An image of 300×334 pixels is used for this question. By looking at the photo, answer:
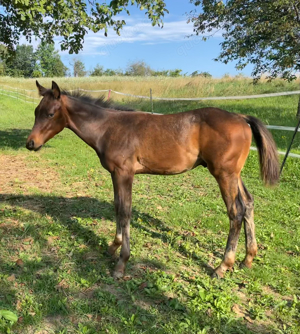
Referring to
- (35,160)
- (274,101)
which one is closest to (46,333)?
(35,160)

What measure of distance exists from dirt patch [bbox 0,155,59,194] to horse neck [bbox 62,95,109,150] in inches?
107

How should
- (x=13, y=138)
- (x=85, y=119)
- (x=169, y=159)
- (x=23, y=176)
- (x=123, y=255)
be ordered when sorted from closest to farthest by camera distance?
(x=123, y=255), (x=169, y=159), (x=85, y=119), (x=23, y=176), (x=13, y=138)

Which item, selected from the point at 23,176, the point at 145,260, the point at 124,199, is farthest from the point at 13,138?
the point at 145,260

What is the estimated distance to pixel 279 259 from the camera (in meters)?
3.42

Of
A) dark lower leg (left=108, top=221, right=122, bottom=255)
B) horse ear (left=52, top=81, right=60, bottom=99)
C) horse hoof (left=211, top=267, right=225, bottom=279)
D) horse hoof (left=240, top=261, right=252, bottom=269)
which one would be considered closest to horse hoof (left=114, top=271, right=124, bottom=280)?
dark lower leg (left=108, top=221, right=122, bottom=255)

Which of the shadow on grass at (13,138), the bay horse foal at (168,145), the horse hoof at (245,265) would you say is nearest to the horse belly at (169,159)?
the bay horse foal at (168,145)

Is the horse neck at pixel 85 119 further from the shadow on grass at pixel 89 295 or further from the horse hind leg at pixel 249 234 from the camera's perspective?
the horse hind leg at pixel 249 234

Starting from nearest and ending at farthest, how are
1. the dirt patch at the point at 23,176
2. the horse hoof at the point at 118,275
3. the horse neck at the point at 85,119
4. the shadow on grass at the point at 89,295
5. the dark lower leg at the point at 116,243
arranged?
the shadow on grass at the point at 89,295 → the horse hoof at the point at 118,275 → the horse neck at the point at 85,119 → the dark lower leg at the point at 116,243 → the dirt patch at the point at 23,176

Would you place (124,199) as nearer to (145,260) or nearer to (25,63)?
(145,260)

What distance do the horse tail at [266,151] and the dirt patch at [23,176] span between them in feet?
13.5

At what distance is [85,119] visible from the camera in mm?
3408

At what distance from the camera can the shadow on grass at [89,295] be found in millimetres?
2385

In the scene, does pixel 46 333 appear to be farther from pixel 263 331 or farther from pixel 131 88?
pixel 131 88

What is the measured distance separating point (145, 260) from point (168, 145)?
4.63 ft
